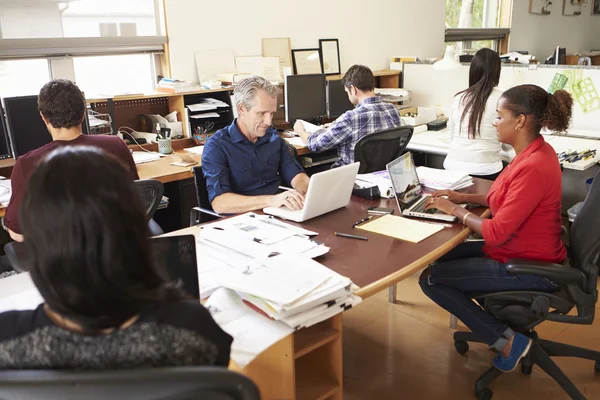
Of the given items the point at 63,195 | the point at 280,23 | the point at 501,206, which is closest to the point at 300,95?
the point at 280,23

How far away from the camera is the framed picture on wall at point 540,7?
659 centimetres

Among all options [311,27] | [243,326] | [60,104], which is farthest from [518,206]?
[311,27]

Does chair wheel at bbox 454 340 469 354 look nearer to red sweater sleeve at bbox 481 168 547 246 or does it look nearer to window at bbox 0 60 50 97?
red sweater sleeve at bbox 481 168 547 246

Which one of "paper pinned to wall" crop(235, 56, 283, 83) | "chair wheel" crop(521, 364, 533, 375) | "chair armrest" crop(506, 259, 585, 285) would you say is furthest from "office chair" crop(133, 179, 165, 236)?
"paper pinned to wall" crop(235, 56, 283, 83)

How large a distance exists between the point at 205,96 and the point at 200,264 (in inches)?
93.1

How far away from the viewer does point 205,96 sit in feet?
12.8

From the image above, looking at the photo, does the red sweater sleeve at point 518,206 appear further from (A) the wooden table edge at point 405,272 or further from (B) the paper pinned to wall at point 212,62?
(B) the paper pinned to wall at point 212,62

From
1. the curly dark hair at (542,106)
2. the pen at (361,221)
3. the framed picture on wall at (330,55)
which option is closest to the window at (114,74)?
the framed picture on wall at (330,55)

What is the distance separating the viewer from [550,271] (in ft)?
6.40

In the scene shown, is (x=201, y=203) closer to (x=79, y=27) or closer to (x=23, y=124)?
(x=23, y=124)

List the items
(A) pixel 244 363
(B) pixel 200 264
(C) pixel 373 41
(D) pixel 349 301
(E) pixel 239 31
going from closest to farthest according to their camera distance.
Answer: (A) pixel 244 363 < (D) pixel 349 301 < (B) pixel 200 264 < (E) pixel 239 31 < (C) pixel 373 41

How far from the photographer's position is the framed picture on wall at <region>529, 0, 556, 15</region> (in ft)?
21.6

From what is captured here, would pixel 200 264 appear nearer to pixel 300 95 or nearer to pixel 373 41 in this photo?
pixel 300 95

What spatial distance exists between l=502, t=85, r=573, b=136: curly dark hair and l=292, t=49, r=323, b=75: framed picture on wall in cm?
264
